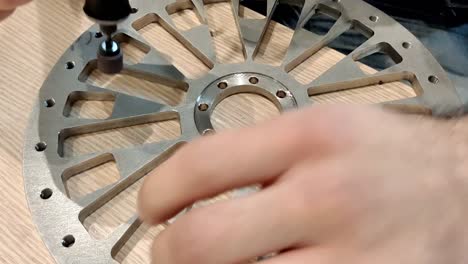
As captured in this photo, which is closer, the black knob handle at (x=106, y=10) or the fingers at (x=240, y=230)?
the fingers at (x=240, y=230)

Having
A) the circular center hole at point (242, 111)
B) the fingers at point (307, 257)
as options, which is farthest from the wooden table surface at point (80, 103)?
the fingers at point (307, 257)

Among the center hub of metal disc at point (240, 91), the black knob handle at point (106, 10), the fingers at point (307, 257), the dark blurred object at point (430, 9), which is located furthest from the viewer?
the dark blurred object at point (430, 9)

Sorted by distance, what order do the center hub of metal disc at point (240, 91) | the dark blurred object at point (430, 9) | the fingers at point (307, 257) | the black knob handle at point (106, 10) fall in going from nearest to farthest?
the fingers at point (307, 257), the black knob handle at point (106, 10), the center hub of metal disc at point (240, 91), the dark blurred object at point (430, 9)

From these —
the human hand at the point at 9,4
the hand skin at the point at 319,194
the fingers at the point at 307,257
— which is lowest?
the human hand at the point at 9,4

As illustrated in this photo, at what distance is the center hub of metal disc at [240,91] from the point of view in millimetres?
609

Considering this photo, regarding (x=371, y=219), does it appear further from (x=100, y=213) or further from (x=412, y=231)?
(x=100, y=213)

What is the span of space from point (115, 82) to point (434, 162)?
377 mm

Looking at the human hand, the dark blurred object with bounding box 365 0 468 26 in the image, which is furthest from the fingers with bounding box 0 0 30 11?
the dark blurred object with bounding box 365 0 468 26

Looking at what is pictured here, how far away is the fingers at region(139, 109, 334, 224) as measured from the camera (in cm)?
33

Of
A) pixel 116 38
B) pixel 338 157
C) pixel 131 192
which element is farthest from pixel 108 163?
pixel 338 157

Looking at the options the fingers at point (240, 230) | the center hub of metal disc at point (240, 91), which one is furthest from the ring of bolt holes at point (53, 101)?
the fingers at point (240, 230)

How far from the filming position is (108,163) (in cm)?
58

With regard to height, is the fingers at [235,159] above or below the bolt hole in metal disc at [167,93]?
above

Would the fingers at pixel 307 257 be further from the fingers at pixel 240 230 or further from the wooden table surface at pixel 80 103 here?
the wooden table surface at pixel 80 103
